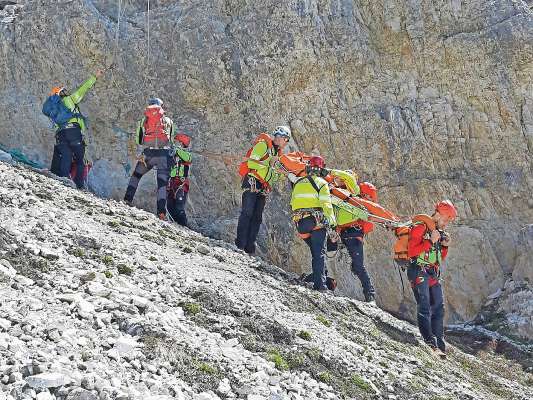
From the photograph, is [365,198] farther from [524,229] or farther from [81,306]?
[81,306]

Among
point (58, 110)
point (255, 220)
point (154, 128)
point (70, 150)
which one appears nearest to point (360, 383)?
point (255, 220)

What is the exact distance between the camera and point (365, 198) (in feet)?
45.9

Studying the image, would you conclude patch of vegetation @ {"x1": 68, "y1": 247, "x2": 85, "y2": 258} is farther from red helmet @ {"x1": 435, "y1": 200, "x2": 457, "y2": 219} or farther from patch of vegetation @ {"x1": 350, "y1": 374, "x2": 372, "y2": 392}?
red helmet @ {"x1": 435, "y1": 200, "x2": 457, "y2": 219}

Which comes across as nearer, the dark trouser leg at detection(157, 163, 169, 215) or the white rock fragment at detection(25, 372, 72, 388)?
the white rock fragment at detection(25, 372, 72, 388)

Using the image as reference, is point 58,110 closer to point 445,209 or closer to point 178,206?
point 178,206

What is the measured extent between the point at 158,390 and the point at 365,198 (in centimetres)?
821

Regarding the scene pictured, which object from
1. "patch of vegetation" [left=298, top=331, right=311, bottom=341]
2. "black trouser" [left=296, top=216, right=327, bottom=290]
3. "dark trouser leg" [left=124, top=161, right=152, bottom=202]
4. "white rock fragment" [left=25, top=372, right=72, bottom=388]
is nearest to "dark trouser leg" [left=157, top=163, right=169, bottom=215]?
"dark trouser leg" [left=124, top=161, right=152, bottom=202]

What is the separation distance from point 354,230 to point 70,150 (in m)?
6.74

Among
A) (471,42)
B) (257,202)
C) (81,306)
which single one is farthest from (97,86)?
(81,306)

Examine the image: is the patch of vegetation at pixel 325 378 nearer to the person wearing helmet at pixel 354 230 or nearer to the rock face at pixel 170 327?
the rock face at pixel 170 327

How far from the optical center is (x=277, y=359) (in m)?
8.15

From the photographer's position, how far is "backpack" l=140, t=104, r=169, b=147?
14586mm

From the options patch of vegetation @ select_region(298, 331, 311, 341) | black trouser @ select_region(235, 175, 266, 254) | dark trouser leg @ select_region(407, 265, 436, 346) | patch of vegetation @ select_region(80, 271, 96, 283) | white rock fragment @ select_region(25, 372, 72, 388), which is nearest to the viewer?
white rock fragment @ select_region(25, 372, 72, 388)

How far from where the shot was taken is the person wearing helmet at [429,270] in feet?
40.1
